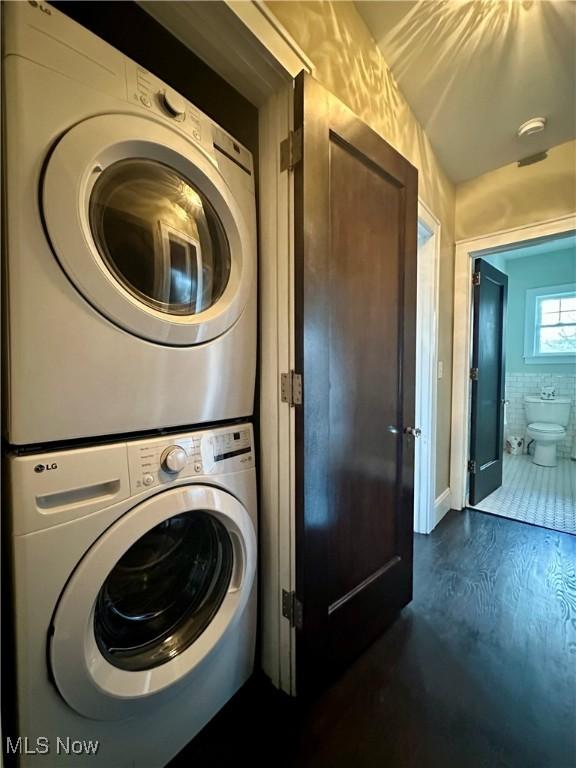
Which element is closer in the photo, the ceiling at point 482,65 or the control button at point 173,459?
the control button at point 173,459

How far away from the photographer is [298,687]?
0.96 meters

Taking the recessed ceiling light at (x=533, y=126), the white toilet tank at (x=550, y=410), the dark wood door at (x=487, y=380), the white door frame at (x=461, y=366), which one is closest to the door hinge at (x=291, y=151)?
the recessed ceiling light at (x=533, y=126)

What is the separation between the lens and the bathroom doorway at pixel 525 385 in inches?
93.0

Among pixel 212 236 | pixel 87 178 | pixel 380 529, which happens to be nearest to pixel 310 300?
pixel 212 236

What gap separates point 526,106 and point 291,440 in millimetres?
2176

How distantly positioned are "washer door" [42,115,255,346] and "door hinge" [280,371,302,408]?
239mm

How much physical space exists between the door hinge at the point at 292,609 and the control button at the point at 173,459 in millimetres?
593

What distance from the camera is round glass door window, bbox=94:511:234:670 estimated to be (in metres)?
0.75

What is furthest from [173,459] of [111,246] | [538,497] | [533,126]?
[538,497]

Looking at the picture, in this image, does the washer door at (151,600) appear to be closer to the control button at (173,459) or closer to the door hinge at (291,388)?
the control button at (173,459)

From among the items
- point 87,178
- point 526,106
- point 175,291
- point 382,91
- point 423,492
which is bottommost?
point 423,492

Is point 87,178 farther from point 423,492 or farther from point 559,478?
point 559,478

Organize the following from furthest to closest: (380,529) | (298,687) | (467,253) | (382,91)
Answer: (467,253) < (382,91) < (380,529) < (298,687)

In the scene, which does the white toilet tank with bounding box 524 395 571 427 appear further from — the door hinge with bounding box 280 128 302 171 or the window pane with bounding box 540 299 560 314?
the door hinge with bounding box 280 128 302 171
